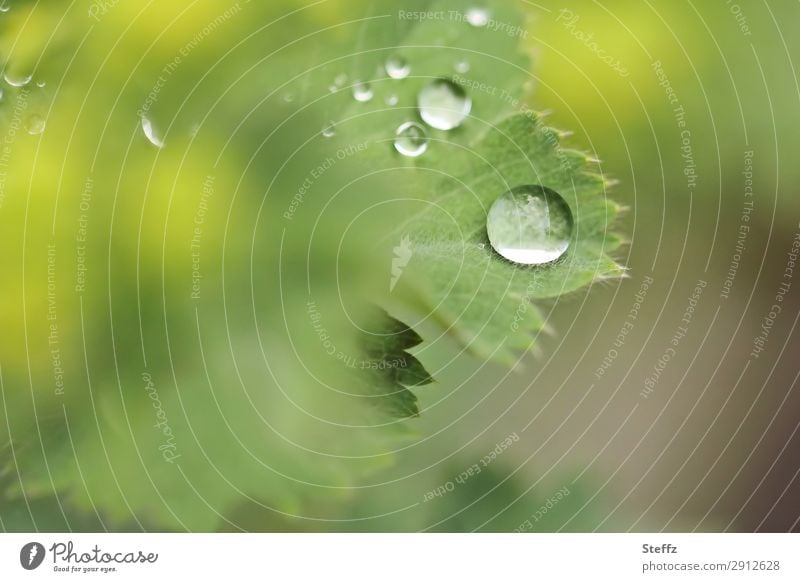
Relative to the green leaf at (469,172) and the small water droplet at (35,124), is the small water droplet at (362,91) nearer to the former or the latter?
the green leaf at (469,172)

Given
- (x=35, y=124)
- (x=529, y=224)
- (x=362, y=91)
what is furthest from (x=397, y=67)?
(x=35, y=124)

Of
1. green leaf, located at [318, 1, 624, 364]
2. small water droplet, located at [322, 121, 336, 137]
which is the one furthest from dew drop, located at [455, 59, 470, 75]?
small water droplet, located at [322, 121, 336, 137]

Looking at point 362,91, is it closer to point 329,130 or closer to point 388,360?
point 329,130

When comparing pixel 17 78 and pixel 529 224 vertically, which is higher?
pixel 17 78
